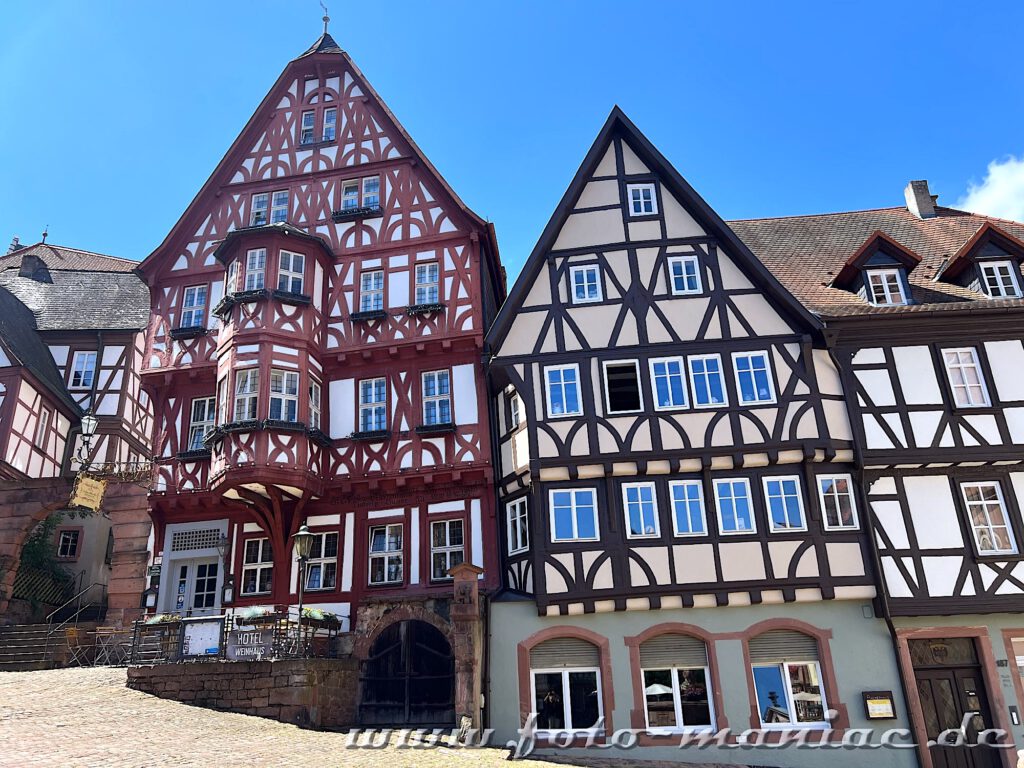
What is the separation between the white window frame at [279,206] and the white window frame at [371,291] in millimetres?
3433

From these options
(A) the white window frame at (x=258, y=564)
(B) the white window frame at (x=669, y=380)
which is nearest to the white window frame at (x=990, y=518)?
(B) the white window frame at (x=669, y=380)

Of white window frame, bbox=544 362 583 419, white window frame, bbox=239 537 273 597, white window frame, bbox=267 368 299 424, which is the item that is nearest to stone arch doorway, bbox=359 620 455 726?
white window frame, bbox=239 537 273 597

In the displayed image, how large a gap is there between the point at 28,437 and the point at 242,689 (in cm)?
1801

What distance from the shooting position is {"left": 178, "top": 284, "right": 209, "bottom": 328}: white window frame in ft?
78.2

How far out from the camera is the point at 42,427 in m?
30.3

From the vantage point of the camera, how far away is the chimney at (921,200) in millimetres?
24547

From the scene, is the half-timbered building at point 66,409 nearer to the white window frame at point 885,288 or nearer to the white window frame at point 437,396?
the white window frame at point 437,396

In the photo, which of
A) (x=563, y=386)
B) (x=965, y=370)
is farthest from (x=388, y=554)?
(x=965, y=370)

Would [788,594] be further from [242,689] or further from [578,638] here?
[242,689]

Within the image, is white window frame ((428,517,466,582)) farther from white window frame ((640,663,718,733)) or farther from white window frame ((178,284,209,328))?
white window frame ((178,284,209,328))

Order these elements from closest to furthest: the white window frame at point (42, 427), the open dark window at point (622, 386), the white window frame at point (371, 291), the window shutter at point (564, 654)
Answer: the window shutter at point (564, 654) → the open dark window at point (622, 386) → the white window frame at point (371, 291) → the white window frame at point (42, 427)

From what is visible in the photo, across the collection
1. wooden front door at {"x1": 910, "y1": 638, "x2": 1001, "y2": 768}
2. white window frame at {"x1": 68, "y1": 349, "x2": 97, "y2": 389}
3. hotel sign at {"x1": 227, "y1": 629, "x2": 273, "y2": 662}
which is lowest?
wooden front door at {"x1": 910, "y1": 638, "x2": 1001, "y2": 768}

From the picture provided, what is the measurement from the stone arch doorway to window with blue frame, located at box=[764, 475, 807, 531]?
792 cm

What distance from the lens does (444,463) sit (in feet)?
68.4
